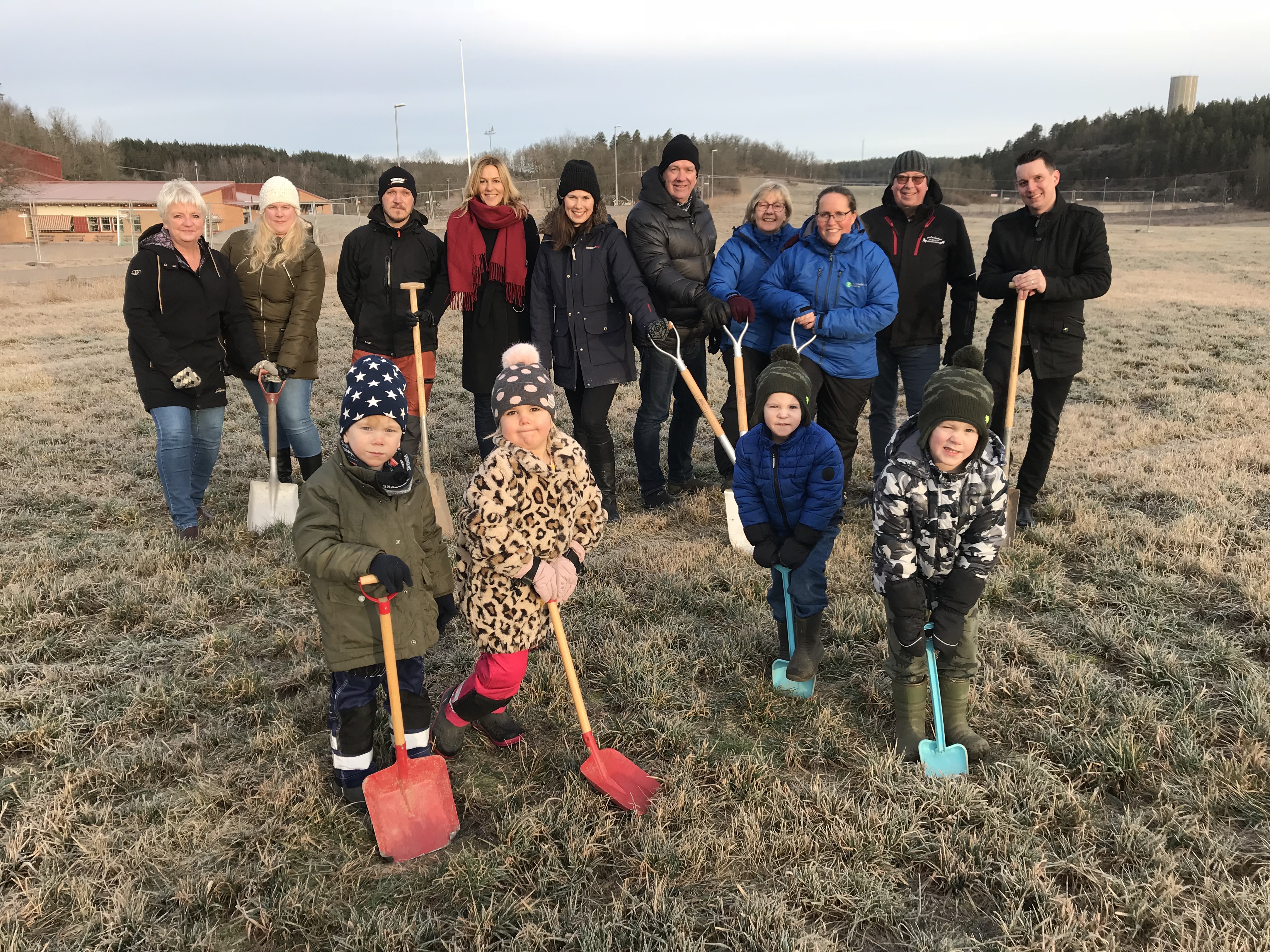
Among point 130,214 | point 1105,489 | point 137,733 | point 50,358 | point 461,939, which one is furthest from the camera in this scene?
point 130,214

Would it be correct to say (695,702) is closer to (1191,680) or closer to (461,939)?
(461,939)

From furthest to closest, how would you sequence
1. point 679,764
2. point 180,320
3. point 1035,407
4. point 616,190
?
point 616,190, point 1035,407, point 180,320, point 679,764

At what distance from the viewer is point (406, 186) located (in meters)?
5.46

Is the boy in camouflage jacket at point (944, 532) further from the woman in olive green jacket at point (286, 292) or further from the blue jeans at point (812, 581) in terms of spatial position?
the woman in olive green jacket at point (286, 292)

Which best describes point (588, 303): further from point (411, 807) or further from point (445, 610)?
point (411, 807)

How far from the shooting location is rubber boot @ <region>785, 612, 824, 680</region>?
3.62 meters

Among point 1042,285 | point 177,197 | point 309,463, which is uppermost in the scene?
point 177,197

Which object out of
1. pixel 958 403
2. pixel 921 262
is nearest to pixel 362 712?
pixel 958 403

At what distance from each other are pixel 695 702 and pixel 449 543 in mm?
2374

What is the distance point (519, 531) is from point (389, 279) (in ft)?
10.4

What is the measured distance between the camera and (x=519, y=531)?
300 centimetres

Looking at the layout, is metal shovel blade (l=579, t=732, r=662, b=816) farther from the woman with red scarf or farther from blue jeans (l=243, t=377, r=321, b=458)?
blue jeans (l=243, t=377, r=321, b=458)

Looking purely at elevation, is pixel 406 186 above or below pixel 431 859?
above

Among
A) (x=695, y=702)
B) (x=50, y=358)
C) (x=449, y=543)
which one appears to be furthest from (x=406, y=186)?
(x=50, y=358)
